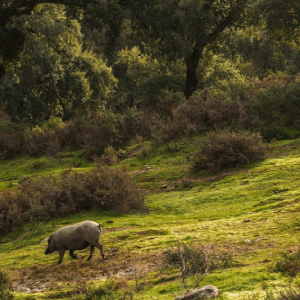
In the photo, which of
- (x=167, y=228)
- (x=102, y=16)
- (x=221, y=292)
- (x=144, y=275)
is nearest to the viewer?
(x=221, y=292)

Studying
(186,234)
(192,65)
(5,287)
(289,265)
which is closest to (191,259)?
(289,265)

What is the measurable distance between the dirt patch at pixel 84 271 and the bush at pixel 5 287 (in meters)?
0.54

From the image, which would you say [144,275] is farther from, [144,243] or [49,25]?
[49,25]

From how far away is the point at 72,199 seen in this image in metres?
12.9

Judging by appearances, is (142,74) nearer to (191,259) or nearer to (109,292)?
(191,259)

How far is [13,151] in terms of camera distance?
2552 cm

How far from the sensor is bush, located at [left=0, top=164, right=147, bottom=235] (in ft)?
41.5

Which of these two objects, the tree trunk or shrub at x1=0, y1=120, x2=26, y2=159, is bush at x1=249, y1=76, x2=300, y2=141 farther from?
shrub at x1=0, y1=120, x2=26, y2=159

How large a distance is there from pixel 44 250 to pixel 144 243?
2.55 metres

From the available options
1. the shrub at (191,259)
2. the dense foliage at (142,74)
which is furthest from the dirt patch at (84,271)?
the dense foliage at (142,74)

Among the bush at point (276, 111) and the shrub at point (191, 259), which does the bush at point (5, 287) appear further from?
the bush at point (276, 111)

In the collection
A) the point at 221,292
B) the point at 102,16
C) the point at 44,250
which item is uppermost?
the point at 102,16

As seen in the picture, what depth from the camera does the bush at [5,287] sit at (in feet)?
23.6

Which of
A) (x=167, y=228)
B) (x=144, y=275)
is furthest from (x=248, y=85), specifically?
(x=144, y=275)
